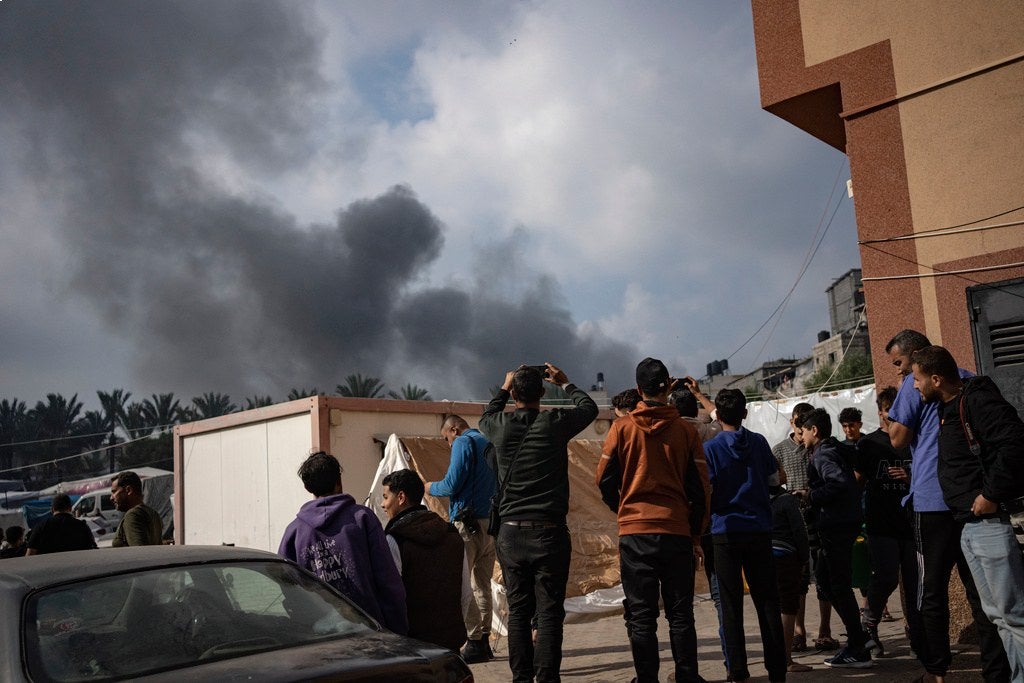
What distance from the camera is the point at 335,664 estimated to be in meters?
2.71

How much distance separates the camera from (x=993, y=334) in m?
6.46

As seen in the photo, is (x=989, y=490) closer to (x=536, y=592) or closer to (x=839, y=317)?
(x=536, y=592)

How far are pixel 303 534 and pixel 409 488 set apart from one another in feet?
2.47

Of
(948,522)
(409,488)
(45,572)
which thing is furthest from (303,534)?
(948,522)

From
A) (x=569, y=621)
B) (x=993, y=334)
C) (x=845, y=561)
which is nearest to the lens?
(x=845, y=561)

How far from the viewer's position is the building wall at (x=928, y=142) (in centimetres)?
671

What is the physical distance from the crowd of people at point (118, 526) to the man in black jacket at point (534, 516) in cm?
256

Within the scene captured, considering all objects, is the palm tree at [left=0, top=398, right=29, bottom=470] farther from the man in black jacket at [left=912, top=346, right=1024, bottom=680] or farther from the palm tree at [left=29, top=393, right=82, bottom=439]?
the man in black jacket at [left=912, top=346, right=1024, bottom=680]

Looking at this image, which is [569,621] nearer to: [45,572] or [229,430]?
[229,430]

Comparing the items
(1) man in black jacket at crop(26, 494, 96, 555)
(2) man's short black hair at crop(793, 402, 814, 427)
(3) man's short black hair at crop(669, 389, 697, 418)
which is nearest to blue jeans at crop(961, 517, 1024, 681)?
(3) man's short black hair at crop(669, 389, 697, 418)

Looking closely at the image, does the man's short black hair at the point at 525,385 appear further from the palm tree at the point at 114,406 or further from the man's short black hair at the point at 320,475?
the palm tree at the point at 114,406

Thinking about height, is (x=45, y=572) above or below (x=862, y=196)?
below

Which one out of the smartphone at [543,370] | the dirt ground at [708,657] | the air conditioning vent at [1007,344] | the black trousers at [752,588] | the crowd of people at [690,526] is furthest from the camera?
A: the air conditioning vent at [1007,344]

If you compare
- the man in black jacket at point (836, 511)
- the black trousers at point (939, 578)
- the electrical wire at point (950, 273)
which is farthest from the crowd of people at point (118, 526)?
the electrical wire at point (950, 273)
